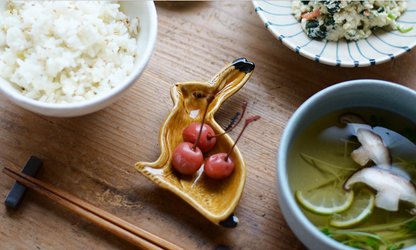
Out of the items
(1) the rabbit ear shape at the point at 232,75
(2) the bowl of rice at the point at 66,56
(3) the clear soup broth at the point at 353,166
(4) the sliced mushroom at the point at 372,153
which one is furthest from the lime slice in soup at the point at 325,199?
(2) the bowl of rice at the point at 66,56

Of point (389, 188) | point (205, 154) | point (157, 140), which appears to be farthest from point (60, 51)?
point (389, 188)

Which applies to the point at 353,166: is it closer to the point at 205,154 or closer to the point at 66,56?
the point at 205,154

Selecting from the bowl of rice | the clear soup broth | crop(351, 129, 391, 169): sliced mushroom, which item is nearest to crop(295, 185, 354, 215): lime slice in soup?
the clear soup broth

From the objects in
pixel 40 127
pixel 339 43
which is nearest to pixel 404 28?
pixel 339 43

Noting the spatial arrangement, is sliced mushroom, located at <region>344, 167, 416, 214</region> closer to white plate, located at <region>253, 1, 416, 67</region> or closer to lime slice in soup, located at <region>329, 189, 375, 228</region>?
lime slice in soup, located at <region>329, 189, 375, 228</region>

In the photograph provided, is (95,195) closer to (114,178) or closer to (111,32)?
(114,178)
